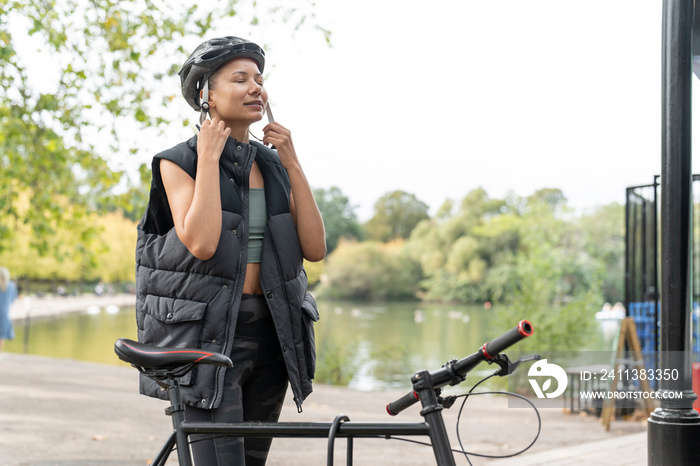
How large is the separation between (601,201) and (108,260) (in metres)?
37.7

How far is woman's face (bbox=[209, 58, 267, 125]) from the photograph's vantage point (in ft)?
6.95

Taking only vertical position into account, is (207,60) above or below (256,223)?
above

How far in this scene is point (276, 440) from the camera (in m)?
6.30

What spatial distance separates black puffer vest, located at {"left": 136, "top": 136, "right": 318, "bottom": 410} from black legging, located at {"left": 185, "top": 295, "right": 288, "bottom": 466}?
2.0 inches

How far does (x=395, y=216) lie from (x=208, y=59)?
211 feet

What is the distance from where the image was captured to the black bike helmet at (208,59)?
2.10 meters

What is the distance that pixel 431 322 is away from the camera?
36.3m

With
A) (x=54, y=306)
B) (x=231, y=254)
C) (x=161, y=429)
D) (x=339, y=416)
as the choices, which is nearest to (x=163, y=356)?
(x=231, y=254)

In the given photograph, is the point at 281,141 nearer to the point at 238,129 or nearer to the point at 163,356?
the point at 238,129

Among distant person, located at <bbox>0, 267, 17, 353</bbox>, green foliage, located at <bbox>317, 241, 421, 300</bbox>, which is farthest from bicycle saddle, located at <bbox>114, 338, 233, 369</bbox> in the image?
green foliage, located at <bbox>317, 241, 421, 300</bbox>


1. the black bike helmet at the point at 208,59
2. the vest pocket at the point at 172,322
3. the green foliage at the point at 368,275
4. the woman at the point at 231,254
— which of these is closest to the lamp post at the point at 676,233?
the woman at the point at 231,254

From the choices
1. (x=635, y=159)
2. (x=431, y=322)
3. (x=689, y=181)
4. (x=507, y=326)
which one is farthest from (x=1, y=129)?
(x=635, y=159)

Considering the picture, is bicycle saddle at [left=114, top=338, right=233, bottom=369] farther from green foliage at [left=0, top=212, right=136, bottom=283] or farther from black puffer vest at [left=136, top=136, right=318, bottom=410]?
green foliage at [left=0, top=212, right=136, bottom=283]

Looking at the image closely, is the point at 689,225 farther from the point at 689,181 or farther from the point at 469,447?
the point at 469,447
